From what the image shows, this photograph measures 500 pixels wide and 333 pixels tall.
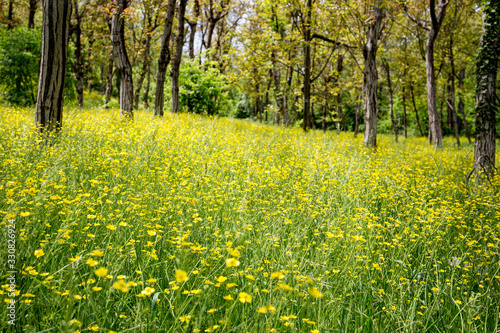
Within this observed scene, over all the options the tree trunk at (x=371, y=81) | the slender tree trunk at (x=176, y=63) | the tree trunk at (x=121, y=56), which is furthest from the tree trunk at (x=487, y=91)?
the slender tree trunk at (x=176, y=63)

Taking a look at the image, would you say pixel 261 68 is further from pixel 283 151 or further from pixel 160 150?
pixel 160 150

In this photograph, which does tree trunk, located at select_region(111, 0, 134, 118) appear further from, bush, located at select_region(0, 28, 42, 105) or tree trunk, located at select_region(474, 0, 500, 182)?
tree trunk, located at select_region(474, 0, 500, 182)

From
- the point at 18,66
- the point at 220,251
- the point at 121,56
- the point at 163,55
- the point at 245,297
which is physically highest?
the point at 163,55

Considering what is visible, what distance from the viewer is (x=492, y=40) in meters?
5.57

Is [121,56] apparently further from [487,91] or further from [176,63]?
[487,91]

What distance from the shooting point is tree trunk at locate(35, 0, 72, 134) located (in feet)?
16.6

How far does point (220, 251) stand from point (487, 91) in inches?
244

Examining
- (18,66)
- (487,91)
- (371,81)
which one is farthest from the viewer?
(18,66)

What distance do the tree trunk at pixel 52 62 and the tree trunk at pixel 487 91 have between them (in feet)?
25.1

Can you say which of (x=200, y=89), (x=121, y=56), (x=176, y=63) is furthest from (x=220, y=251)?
(x=200, y=89)

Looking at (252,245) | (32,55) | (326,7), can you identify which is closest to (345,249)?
(252,245)

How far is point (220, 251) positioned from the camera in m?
2.32

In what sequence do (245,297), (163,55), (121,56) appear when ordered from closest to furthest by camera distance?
(245,297) < (121,56) < (163,55)

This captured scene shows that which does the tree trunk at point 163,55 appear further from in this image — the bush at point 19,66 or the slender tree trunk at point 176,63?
the bush at point 19,66
